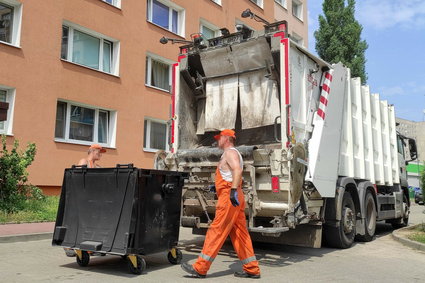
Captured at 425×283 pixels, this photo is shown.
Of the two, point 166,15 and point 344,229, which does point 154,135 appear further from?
point 344,229

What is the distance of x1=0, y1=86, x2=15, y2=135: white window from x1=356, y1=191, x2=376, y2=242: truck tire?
940cm

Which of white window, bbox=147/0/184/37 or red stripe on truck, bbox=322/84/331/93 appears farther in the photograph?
white window, bbox=147/0/184/37

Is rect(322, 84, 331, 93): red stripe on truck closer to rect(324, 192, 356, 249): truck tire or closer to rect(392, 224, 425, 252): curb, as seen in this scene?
→ rect(324, 192, 356, 249): truck tire

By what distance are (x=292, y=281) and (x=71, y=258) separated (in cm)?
318

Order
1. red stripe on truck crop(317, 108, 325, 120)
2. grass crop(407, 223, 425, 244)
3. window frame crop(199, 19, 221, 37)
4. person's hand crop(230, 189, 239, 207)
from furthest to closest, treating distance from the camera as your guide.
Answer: window frame crop(199, 19, 221, 37), grass crop(407, 223, 425, 244), red stripe on truck crop(317, 108, 325, 120), person's hand crop(230, 189, 239, 207)

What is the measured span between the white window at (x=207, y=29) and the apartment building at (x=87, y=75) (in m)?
0.28

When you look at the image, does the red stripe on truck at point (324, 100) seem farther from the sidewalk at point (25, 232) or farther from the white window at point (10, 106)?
the white window at point (10, 106)

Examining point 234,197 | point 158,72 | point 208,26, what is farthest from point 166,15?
point 234,197

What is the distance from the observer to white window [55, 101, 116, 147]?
13422 mm

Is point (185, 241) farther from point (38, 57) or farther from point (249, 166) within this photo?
point (38, 57)

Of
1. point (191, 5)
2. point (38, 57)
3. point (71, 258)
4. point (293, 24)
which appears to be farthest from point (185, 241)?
point (293, 24)

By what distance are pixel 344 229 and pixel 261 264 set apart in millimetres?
2210

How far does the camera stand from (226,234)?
16.4 ft

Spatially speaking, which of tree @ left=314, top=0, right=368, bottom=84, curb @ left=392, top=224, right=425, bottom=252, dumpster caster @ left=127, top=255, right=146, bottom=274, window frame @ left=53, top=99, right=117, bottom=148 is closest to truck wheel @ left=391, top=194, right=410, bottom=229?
curb @ left=392, top=224, right=425, bottom=252
